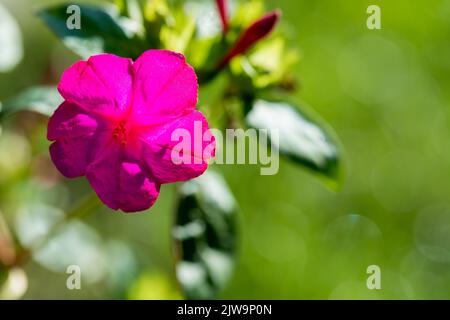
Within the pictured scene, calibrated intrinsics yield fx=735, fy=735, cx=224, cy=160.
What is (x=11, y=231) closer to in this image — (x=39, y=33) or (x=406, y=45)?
(x=39, y=33)

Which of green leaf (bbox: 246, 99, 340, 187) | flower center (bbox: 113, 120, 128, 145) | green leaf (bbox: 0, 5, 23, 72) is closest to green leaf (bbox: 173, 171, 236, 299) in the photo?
green leaf (bbox: 246, 99, 340, 187)

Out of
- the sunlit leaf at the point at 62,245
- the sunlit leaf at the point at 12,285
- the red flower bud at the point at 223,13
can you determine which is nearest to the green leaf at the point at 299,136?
the red flower bud at the point at 223,13

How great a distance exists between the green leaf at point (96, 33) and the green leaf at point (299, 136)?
22 cm

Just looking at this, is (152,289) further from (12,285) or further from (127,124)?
(127,124)

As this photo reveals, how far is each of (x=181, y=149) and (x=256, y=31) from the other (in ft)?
0.81

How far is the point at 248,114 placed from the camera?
3.73 feet

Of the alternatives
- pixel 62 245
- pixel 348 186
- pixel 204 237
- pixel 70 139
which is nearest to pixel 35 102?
pixel 70 139

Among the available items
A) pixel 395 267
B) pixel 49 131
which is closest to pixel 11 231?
pixel 49 131

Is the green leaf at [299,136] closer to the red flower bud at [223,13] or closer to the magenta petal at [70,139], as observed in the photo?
the red flower bud at [223,13]

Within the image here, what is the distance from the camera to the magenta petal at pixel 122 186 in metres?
0.87

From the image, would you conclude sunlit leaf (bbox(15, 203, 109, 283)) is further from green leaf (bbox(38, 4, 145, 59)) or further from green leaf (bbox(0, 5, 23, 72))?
green leaf (bbox(38, 4, 145, 59))

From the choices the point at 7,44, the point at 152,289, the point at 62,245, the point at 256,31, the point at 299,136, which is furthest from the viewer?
the point at 62,245

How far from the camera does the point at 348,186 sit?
7.53 ft

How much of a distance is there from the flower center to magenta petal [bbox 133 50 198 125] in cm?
3
